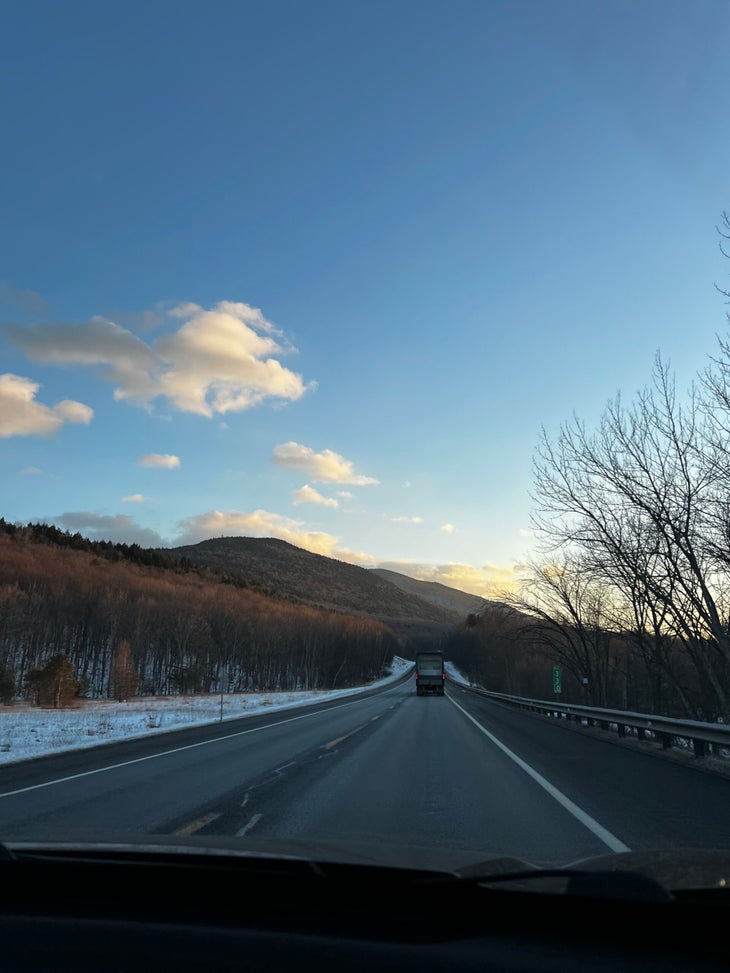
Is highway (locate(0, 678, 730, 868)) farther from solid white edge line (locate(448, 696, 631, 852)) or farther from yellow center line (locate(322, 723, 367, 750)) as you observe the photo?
yellow center line (locate(322, 723, 367, 750))

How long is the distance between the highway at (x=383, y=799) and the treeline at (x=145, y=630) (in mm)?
54944

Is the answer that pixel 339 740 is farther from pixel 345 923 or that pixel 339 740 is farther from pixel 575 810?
pixel 345 923

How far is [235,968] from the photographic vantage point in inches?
86.0

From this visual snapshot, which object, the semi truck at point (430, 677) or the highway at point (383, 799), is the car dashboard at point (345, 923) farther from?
the semi truck at point (430, 677)

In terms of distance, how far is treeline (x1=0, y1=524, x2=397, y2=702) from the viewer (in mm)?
85562

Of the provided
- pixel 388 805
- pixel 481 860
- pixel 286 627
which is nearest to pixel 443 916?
pixel 481 860

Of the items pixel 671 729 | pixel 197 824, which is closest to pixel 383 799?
pixel 197 824

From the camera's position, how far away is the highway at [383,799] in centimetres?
622

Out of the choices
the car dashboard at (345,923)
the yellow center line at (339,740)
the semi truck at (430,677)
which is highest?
the car dashboard at (345,923)

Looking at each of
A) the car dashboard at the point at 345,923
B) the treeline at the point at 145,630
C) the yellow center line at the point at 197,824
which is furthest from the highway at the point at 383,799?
the treeline at the point at 145,630

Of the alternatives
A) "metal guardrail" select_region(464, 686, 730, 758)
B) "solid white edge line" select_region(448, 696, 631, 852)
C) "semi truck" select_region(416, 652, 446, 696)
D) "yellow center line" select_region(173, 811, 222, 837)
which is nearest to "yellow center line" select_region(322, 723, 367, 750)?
"solid white edge line" select_region(448, 696, 631, 852)

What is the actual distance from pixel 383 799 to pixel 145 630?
95819 mm

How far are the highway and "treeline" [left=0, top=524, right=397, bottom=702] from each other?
54.9 m

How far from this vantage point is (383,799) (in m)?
8.86
